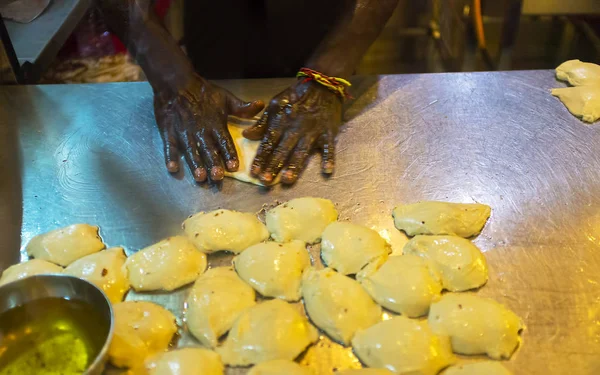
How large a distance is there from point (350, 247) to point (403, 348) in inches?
13.7

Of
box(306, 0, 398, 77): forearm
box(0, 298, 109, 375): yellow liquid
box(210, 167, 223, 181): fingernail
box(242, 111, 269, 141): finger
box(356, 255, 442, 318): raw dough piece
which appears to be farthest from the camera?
box(306, 0, 398, 77): forearm

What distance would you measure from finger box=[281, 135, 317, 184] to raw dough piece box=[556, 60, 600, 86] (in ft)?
3.83

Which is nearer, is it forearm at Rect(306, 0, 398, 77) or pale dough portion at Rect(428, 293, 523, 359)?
pale dough portion at Rect(428, 293, 523, 359)

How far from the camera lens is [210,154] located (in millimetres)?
1801

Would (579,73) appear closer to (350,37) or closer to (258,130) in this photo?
(350,37)

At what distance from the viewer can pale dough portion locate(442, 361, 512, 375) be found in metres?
1.21

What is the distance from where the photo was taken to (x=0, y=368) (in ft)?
3.67

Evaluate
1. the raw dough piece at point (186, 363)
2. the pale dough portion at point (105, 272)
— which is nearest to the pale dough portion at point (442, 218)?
the raw dough piece at point (186, 363)

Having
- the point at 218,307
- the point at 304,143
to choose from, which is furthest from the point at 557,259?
the point at 218,307

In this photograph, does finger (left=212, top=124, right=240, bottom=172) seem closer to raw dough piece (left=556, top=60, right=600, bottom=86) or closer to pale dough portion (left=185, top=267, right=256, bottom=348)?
pale dough portion (left=185, top=267, right=256, bottom=348)

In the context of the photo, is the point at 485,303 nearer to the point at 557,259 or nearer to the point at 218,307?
the point at 557,259

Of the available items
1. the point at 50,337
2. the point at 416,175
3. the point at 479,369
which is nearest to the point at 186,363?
the point at 50,337

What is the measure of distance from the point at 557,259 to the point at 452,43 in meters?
2.29

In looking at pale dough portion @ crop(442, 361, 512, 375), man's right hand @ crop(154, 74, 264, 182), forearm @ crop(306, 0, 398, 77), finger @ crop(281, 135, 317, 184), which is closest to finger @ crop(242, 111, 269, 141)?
man's right hand @ crop(154, 74, 264, 182)
